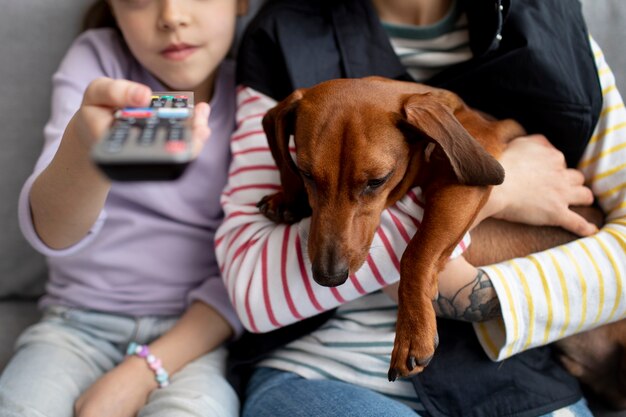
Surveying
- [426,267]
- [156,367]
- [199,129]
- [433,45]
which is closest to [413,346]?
[426,267]

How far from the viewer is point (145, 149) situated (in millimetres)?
581

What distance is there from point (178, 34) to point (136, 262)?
0.62 meters

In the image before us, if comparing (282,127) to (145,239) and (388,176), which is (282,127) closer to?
(388,176)

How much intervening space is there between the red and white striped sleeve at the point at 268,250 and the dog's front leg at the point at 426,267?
99 mm

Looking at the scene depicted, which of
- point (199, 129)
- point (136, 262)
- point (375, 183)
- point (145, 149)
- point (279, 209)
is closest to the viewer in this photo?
point (145, 149)


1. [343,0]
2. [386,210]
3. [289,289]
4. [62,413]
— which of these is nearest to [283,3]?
[343,0]

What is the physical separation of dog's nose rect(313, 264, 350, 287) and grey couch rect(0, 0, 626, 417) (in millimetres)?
1121

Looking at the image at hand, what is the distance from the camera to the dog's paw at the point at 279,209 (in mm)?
1347

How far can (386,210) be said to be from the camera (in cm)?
124

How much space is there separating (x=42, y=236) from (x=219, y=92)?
0.66 metres

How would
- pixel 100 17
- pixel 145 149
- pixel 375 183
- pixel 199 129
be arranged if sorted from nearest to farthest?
pixel 145 149
pixel 199 129
pixel 375 183
pixel 100 17

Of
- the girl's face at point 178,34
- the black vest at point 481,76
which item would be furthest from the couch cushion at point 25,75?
the black vest at point 481,76

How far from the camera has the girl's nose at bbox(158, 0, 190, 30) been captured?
1.39 m

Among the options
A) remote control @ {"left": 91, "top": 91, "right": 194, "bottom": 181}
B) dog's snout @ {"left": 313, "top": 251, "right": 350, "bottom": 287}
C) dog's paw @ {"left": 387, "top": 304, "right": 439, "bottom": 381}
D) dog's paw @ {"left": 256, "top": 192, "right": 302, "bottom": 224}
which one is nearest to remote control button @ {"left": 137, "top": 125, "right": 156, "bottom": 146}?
remote control @ {"left": 91, "top": 91, "right": 194, "bottom": 181}
